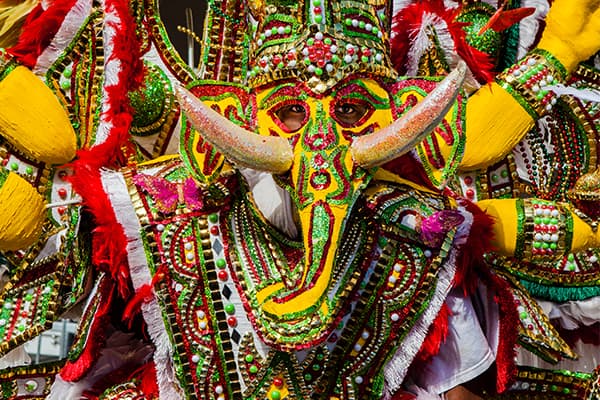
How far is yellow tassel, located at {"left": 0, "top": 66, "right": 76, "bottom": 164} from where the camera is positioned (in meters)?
2.79

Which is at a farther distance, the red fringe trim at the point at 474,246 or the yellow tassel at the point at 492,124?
the yellow tassel at the point at 492,124

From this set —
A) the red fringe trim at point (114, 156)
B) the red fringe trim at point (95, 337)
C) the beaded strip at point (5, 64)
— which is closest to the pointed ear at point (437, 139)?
the red fringe trim at point (114, 156)

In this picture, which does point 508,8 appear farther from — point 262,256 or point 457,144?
point 262,256

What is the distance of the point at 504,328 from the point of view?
9.21 feet

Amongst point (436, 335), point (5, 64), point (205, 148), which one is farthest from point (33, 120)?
point (436, 335)

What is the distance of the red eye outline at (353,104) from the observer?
257 cm

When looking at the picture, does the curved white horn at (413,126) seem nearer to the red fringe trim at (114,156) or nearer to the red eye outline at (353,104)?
the red eye outline at (353,104)

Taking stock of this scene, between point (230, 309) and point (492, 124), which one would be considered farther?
point (492, 124)

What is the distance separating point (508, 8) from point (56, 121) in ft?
4.00

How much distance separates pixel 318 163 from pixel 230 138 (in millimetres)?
195

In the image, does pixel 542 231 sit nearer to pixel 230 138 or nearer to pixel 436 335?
pixel 436 335

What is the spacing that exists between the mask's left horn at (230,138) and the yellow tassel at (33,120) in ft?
1.62

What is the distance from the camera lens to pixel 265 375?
2664mm

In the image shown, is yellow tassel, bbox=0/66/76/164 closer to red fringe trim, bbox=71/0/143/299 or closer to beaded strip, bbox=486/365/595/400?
red fringe trim, bbox=71/0/143/299
